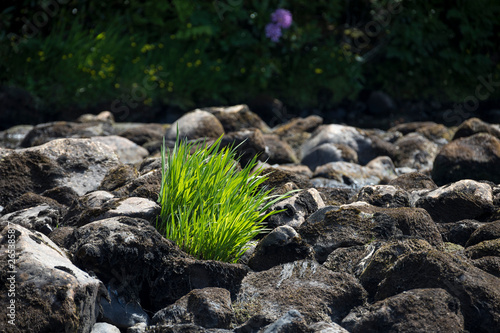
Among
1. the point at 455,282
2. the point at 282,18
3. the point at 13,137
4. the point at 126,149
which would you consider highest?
the point at 282,18

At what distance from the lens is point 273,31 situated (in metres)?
9.20

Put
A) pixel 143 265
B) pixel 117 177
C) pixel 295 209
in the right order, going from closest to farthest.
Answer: pixel 143 265 < pixel 295 209 < pixel 117 177

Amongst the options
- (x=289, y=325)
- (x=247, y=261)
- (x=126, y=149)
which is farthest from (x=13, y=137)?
(x=289, y=325)

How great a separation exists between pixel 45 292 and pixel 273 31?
781 centimetres

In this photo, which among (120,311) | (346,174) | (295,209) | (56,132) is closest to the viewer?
(120,311)

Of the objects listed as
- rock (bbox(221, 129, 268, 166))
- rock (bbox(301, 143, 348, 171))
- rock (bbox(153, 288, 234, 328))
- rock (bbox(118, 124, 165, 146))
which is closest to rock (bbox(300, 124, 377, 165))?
rock (bbox(301, 143, 348, 171))

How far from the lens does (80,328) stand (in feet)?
6.72

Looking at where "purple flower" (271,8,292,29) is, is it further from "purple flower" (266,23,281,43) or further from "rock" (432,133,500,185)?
"rock" (432,133,500,185)

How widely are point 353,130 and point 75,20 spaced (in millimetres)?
5081

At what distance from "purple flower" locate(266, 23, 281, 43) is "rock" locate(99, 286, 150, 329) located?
7.47 metres

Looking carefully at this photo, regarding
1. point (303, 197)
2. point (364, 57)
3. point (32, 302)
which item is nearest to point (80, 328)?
point (32, 302)

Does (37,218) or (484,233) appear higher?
(484,233)

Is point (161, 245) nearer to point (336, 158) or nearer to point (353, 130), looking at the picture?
point (336, 158)

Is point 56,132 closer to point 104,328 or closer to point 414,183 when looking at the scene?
point 414,183
